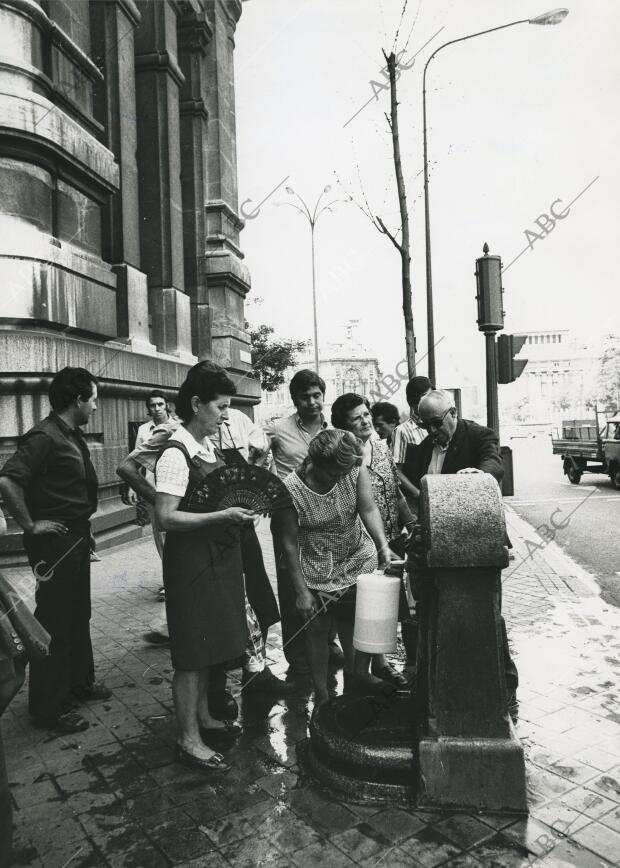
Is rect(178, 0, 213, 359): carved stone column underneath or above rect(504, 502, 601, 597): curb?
above

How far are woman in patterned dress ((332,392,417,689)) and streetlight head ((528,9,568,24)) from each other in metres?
7.78

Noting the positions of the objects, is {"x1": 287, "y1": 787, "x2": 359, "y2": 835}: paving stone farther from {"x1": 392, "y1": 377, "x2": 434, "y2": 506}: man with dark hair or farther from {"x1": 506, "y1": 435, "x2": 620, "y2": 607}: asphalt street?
{"x1": 506, "y1": 435, "x2": 620, "y2": 607}: asphalt street

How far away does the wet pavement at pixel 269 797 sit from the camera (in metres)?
2.61

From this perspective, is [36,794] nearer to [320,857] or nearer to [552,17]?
[320,857]

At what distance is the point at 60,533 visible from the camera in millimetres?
3920

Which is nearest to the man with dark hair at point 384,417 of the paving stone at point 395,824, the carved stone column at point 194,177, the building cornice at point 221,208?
the paving stone at point 395,824

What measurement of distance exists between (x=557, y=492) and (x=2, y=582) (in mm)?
16023

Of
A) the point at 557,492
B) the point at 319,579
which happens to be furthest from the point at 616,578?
the point at 557,492

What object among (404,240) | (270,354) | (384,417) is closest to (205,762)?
(384,417)

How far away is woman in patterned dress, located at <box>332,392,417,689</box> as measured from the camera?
4574mm

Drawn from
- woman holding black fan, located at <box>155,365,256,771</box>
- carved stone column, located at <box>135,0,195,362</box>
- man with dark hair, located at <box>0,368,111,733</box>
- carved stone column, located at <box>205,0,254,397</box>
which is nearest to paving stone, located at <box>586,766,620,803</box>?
woman holding black fan, located at <box>155,365,256,771</box>

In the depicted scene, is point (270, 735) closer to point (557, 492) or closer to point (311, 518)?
point (311, 518)

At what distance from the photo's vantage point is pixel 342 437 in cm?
344

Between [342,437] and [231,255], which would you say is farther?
[231,255]
